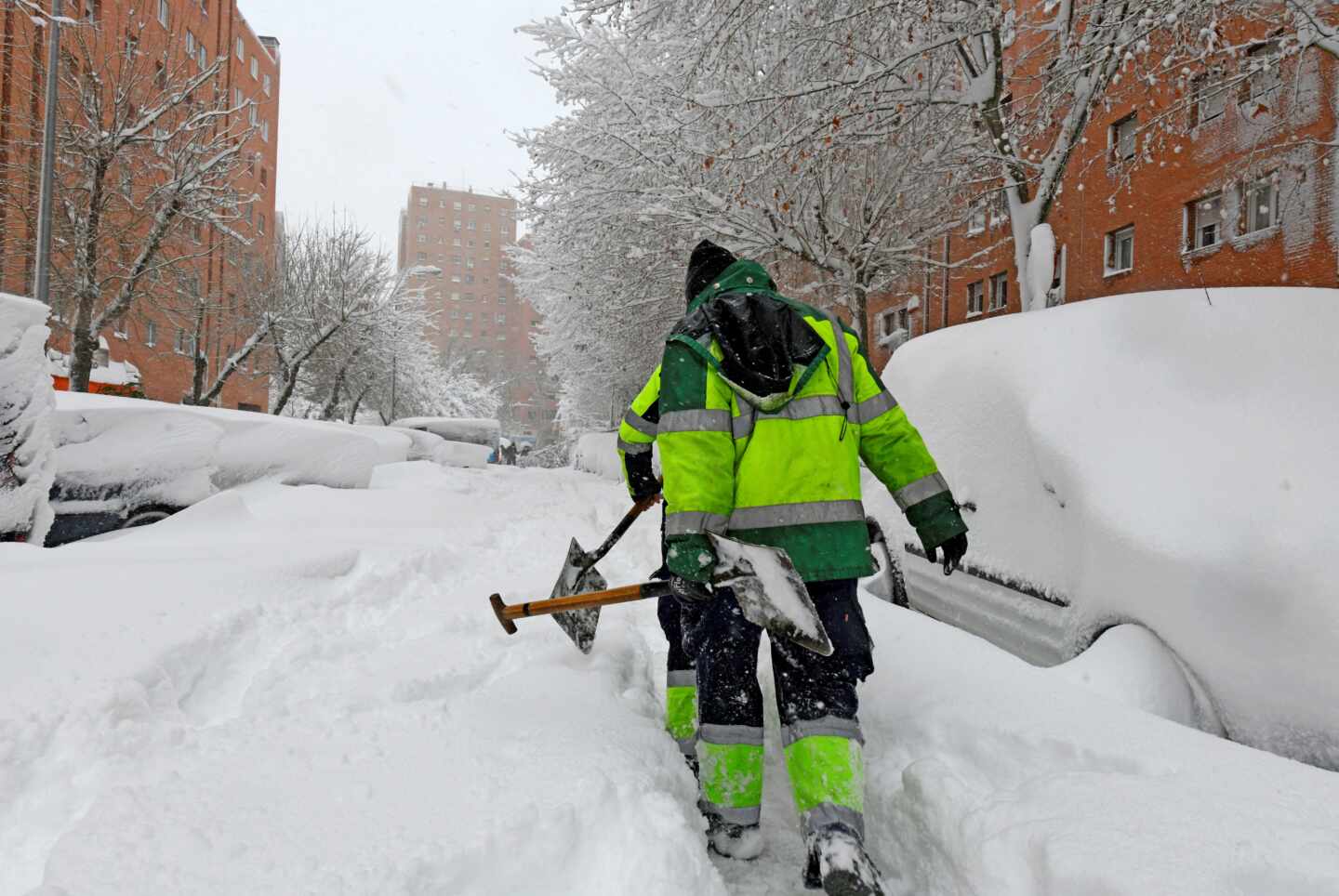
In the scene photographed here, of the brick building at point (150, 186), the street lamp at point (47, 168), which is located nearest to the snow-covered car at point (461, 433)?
the brick building at point (150, 186)

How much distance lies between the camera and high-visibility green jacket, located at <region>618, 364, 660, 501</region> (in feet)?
8.27

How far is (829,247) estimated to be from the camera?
1028 cm

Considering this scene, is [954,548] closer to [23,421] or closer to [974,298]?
[23,421]

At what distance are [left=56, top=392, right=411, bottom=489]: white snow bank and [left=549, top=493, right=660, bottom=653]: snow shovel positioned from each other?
12.0ft

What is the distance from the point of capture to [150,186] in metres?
10.6

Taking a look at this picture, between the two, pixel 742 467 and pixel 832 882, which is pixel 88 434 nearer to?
pixel 742 467

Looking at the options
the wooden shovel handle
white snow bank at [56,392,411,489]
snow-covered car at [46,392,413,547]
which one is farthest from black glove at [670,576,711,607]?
white snow bank at [56,392,411,489]

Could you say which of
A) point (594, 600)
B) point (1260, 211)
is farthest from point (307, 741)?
point (1260, 211)

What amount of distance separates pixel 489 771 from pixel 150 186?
40.5 feet

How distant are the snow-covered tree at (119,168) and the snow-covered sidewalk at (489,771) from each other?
845cm

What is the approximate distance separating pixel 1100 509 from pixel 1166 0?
3.69 m

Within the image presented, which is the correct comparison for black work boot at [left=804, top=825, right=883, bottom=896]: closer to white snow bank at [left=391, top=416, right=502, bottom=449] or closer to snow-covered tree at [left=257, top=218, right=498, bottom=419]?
snow-covered tree at [left=257, top=218, right=498, bottom=419]

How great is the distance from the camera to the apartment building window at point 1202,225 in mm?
13320

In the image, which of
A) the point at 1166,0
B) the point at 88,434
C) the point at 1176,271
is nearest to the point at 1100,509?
the point at 1166,0
